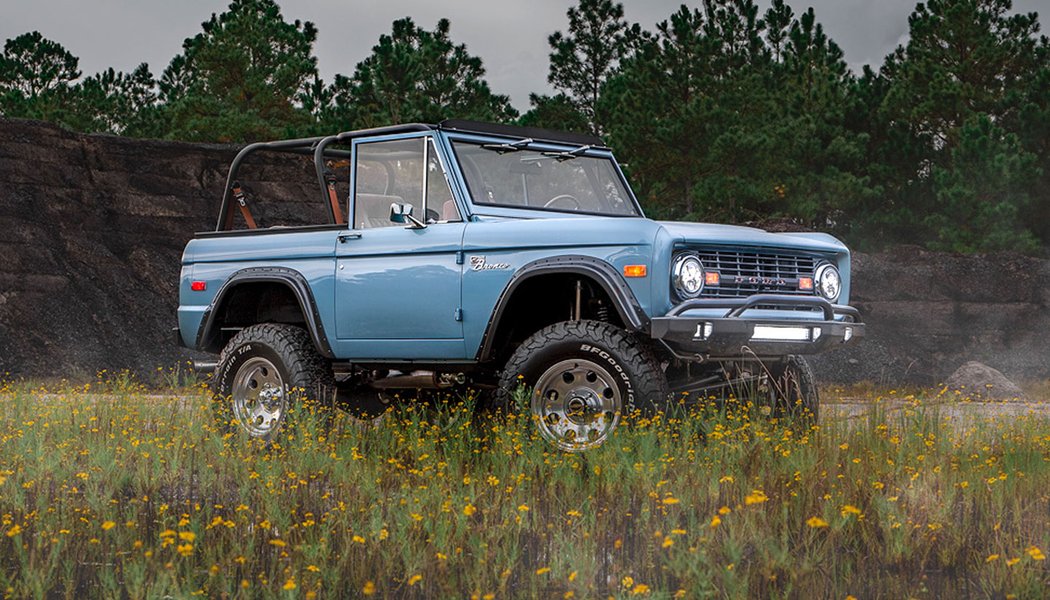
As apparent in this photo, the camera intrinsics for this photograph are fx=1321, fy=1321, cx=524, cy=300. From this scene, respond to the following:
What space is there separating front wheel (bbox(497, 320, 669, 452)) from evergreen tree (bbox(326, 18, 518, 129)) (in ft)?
73.5

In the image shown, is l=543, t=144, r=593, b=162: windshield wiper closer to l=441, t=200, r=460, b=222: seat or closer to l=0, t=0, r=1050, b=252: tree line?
l=441, t=200, r=460, b=222: seat

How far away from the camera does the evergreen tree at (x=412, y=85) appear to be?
31.8m

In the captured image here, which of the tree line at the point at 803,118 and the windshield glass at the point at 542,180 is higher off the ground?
the tree line at the point at 803,118

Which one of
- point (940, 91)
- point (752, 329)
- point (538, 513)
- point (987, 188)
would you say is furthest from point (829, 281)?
point (940, 91)

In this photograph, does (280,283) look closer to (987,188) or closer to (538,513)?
(538,513)

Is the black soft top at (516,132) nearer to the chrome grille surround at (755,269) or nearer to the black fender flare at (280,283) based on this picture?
the black fender flare at (280,283)

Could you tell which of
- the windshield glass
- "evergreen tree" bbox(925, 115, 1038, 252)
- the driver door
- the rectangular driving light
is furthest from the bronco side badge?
"evergreen tree" bbox(925, 115, 1038, 252)

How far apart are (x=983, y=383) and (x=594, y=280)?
463 inches

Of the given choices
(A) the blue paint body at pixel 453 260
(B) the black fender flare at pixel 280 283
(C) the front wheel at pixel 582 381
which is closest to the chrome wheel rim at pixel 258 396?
Answer: (B) the black fender flare at pixel 280 283

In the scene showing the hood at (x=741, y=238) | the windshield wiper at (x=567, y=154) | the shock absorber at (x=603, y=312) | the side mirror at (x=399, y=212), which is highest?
the windshield wiper at (x=567, y=154)

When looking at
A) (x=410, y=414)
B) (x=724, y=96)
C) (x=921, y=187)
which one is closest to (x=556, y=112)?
(x=724, y=96)

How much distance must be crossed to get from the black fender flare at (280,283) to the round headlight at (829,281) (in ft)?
10.7

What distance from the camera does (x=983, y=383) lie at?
58.4ft

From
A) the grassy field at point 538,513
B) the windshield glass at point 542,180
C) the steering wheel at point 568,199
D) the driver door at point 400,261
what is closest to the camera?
the grassy field at point 538,513
